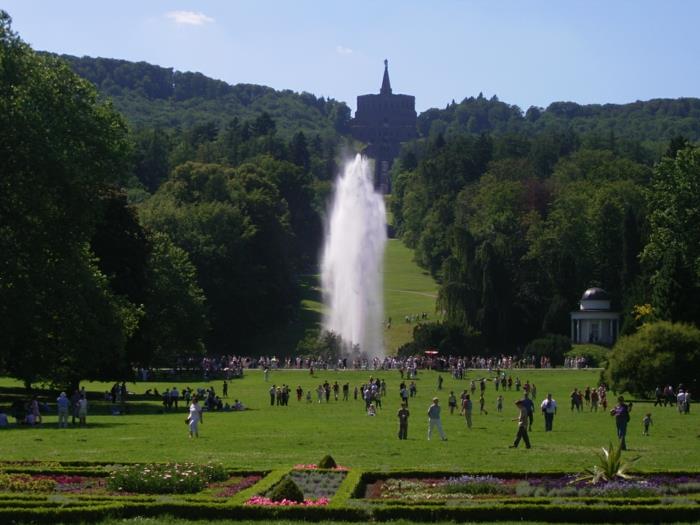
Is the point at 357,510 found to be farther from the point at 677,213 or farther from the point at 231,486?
the point at 677,213

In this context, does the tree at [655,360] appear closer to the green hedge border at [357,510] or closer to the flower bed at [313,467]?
the flower bed at [313,467]

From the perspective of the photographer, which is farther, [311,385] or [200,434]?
[311,385]

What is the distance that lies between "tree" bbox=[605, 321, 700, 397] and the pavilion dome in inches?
1415

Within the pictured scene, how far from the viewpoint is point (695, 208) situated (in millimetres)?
82312

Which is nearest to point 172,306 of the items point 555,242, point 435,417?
point 555,242

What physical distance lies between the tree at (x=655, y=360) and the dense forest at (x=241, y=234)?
9.18m

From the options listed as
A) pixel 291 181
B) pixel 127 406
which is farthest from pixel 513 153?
pixel 127 406

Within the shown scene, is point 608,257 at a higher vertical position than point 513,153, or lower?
lower

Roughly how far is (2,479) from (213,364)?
60588 mm

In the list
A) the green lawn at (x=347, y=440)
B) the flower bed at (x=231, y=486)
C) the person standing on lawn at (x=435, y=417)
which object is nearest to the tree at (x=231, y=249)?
the green lawn at (x=347, y=440)

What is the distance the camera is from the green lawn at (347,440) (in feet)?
105

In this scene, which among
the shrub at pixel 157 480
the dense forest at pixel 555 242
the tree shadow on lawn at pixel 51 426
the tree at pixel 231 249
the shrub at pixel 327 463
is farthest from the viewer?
the tree at pixel 231 249

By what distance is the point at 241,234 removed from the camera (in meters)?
108

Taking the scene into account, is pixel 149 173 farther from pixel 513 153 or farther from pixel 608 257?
pixel 608 257
